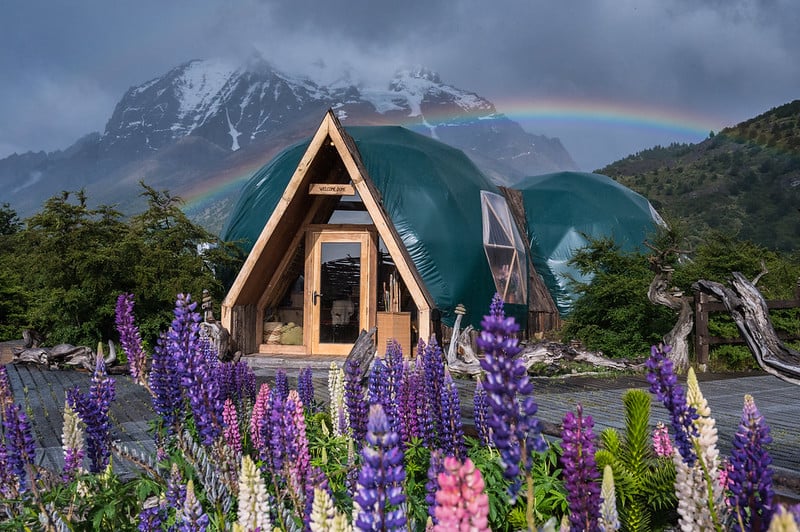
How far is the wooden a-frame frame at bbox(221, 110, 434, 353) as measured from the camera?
423 inches

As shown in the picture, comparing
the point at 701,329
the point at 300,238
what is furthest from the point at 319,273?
the point at 701,329

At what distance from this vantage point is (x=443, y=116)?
19788 centimetres

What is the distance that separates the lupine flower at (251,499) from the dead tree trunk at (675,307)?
1009cm

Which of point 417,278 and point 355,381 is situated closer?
point 355,381

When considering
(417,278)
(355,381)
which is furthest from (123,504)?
(417,278)

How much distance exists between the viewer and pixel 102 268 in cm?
1212

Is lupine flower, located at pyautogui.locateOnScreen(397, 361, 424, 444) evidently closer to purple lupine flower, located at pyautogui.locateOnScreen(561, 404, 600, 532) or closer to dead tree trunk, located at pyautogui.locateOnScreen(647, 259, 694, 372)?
purple lupine flower, located at pyautogui.locateOnScreen(561, 404, 600, 532)

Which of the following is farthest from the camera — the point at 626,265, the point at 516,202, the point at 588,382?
the point at 516,202

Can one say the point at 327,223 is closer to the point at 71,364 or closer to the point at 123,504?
the point at 71,364

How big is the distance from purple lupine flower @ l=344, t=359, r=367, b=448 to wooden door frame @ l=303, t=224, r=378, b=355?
9093 mm

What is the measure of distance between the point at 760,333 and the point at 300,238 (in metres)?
8.97

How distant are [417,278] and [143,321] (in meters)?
5.68

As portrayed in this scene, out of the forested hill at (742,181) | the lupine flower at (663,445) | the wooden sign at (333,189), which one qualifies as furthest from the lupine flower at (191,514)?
the forested hill at (742,181)

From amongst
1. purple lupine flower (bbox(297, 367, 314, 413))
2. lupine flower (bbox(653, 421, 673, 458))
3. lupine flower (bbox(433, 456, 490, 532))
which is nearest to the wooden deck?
lupine flower (bbox(653, 421, 673, 458))
